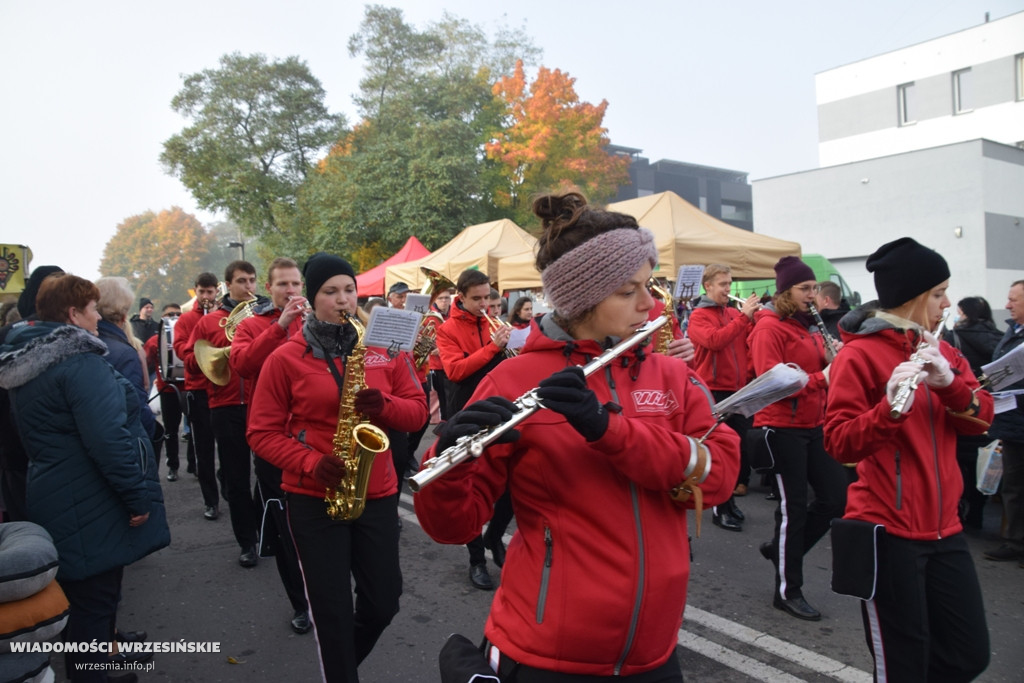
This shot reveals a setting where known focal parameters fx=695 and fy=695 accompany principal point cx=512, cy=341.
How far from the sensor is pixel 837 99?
119 feet

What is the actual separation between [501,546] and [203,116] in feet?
119


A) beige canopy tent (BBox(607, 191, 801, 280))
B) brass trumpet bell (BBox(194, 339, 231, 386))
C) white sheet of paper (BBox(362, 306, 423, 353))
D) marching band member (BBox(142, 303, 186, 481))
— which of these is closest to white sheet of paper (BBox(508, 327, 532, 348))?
white sheet of paper (BBox(362, 306, 423, 353))

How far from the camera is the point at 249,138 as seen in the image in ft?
118

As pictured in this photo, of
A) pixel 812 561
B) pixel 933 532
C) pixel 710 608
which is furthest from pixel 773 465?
pixel 933 532

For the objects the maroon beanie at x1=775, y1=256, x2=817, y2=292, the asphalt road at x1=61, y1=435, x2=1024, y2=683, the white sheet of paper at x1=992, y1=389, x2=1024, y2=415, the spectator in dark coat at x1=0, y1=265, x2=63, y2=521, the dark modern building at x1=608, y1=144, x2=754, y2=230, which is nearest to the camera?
the white sheet of paper at x1=992, y1=389, x2=1024, y2=415

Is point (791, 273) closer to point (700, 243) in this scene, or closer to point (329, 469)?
point (329, 469)

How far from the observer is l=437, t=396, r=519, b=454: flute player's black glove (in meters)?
1.71

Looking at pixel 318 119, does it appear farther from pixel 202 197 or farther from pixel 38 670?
pixel 38 670

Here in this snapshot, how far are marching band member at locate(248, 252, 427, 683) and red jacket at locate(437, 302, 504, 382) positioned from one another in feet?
6.78

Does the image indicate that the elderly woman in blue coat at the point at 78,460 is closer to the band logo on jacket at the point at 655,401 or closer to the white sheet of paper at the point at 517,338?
the band logo on jacket at the point at 655,401

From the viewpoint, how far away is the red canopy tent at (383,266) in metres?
16.9

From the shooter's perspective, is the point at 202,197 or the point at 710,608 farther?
the point at 202,197

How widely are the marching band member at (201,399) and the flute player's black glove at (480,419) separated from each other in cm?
544

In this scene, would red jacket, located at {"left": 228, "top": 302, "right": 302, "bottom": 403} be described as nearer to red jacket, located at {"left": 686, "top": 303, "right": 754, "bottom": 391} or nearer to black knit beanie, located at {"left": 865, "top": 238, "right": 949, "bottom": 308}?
black knit beanie, located at {"left": 865, "top": 238, "right": 949, "bottom": 308}
